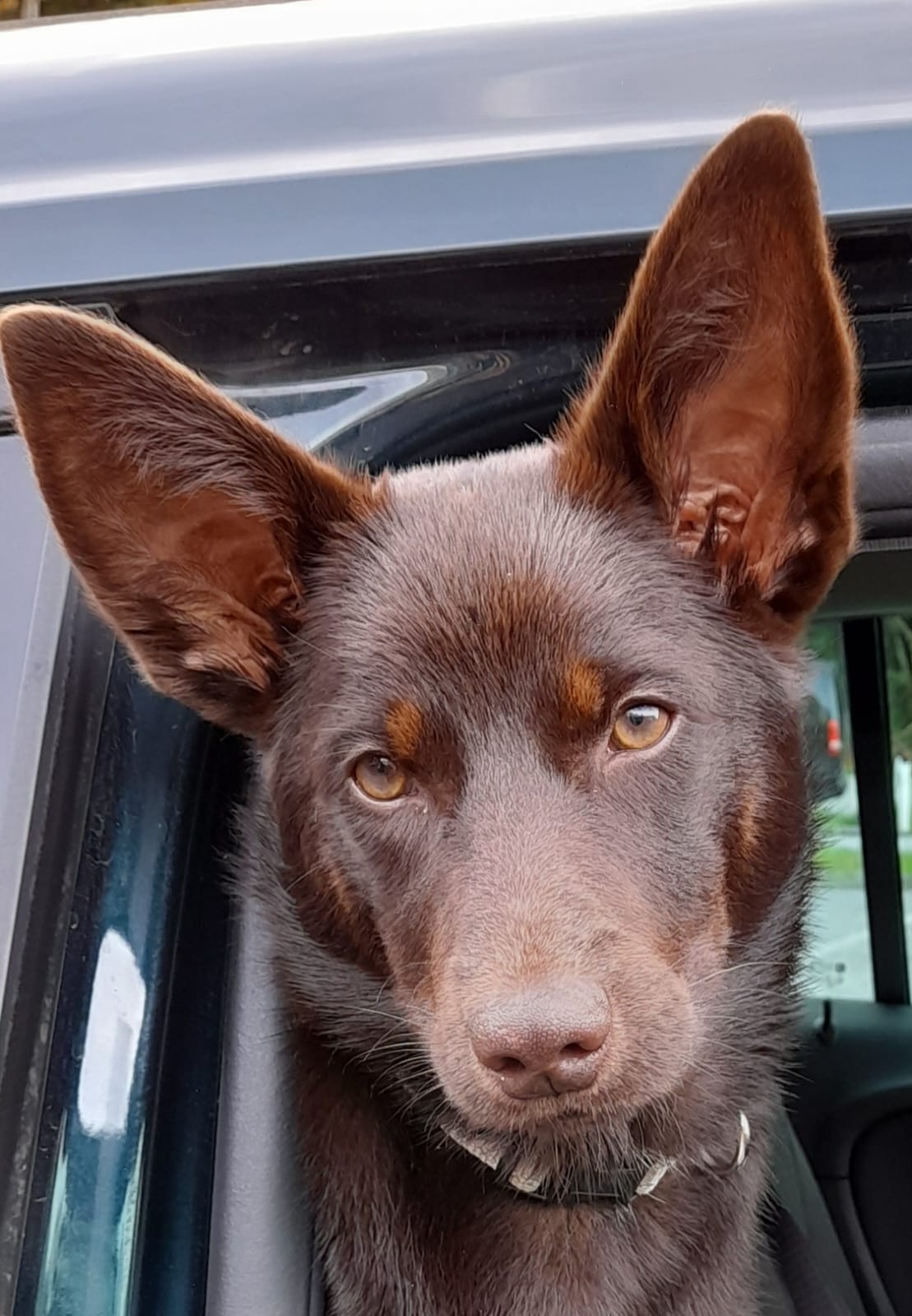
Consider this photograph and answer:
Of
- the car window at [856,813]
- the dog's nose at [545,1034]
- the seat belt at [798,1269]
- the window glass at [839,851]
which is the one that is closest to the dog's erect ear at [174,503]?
the dog's nose at [545,1034]

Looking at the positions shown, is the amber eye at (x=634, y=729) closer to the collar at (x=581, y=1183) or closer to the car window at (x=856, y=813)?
the collar at (x=581, y=1183)

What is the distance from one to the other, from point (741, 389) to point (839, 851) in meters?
2.33

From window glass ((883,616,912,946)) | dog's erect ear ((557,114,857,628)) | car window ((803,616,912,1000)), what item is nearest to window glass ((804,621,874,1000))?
car window ((803,616,912,1000))

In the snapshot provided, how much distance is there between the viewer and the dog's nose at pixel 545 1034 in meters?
1.11

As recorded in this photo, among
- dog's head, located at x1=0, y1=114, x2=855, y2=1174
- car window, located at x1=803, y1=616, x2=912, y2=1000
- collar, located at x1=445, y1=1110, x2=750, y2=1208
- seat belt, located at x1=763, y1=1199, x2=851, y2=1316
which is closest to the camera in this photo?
dog's head, located at x1=0, y1=114, x2=855, y2=1174

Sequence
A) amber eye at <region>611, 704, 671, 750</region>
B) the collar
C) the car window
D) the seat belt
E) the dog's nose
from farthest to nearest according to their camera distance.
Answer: the car window < the seat belt < the collar < amber eye at <region>611, 704, 671, 750</region> < the dog's nose

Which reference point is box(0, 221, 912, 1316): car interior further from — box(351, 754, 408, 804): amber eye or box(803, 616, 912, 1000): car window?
box(803, 616, 912, 1000): car window

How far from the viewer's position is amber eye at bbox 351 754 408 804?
1401 millimetres

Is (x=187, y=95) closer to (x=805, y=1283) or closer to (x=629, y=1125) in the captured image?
(x=629, y=1125)

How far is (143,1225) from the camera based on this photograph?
119cm

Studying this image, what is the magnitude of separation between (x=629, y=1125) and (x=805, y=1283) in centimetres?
78

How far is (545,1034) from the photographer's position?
1.11 meters

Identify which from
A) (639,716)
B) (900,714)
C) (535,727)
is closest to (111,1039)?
(535,727)

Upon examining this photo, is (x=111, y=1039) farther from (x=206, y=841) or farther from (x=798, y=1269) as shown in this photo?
(x=798, y=1269)
